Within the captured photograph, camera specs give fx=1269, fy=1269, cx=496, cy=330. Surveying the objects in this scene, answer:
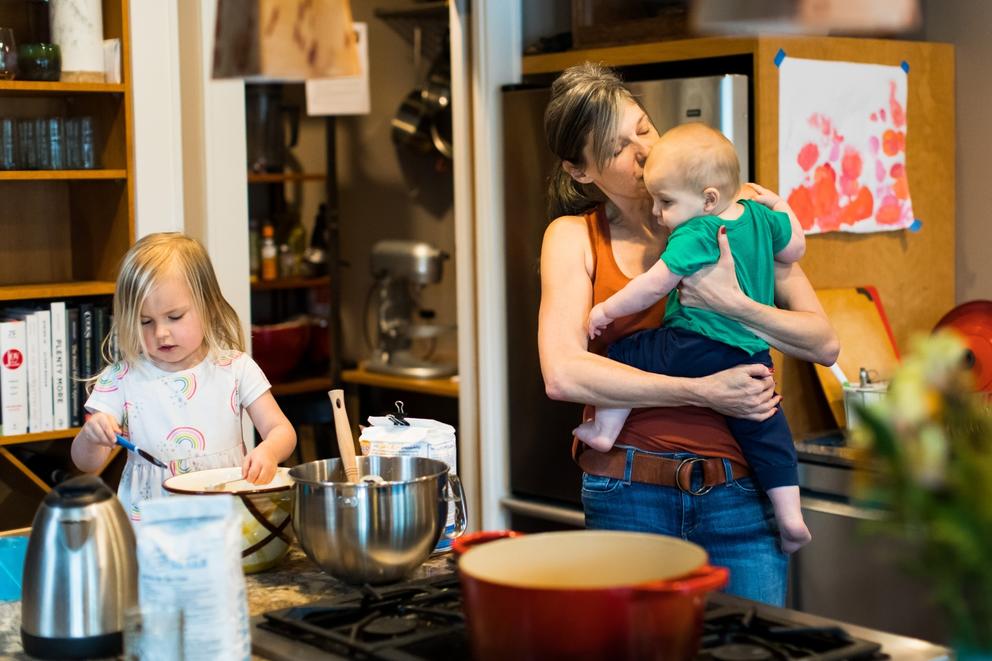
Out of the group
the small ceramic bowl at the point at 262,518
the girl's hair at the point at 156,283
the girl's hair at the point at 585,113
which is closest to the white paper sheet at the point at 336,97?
the girl's hair at the point at 156,283

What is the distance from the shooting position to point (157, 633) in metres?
1.22

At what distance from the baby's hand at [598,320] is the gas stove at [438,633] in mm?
592

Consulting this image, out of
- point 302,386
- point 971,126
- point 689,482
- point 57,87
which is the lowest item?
point 302,386

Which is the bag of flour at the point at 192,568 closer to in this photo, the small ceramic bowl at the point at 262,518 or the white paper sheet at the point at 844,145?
the small ceramic bowl at the point at 262,518

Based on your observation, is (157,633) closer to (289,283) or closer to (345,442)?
(345,442)

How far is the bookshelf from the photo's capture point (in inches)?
120

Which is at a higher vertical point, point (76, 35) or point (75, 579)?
point (76, 35)

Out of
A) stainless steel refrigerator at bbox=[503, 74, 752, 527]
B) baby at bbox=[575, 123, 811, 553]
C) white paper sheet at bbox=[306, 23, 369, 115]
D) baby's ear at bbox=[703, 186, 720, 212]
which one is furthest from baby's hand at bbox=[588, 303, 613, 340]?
white paper sheet at bbox=[306, 23, 369, 115]

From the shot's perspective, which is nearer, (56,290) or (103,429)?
(103,429)

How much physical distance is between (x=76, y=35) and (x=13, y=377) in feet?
2.73

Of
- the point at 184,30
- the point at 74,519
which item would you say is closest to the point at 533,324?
the point at 184,30

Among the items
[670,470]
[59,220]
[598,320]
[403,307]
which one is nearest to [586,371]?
[598,320]

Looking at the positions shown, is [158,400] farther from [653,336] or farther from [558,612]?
[558,612]

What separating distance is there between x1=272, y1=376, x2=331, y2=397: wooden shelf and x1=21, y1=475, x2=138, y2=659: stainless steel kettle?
3.33m
